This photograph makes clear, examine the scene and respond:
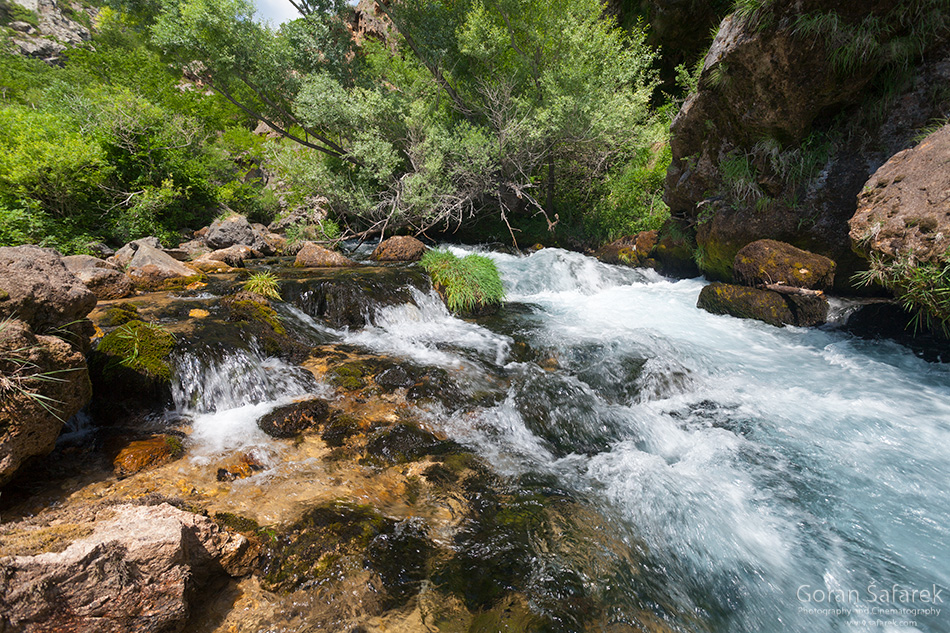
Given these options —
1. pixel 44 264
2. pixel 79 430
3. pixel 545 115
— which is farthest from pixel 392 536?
pixel 545 115

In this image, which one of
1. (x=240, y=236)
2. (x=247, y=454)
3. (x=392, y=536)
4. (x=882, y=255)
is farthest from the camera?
(x=240, y=236)

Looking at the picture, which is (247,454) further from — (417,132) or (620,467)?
(417,132)

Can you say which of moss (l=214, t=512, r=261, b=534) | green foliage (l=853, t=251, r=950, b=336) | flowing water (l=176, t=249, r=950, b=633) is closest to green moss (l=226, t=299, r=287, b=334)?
flowing water (l=176, t=249, r=950, b=633)

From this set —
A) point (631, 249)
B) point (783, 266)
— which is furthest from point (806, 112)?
point (631, 249)

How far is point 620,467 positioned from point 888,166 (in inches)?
228

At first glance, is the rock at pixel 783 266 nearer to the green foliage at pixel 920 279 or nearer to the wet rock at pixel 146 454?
the green foliage at pixel 920 279

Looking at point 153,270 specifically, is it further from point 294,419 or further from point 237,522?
point 237,522

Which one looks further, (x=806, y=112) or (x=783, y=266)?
(x=783, y=266)

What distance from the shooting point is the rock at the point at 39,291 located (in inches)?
94.7

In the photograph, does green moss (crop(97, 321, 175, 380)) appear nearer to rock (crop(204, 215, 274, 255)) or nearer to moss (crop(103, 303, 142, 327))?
moss (crop(103, 303, 142, 327))

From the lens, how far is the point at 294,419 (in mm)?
3576

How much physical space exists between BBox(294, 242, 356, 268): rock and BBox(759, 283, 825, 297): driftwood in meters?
9.82

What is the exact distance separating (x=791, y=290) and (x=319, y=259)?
36.5 feet

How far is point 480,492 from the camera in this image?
2947 mm
